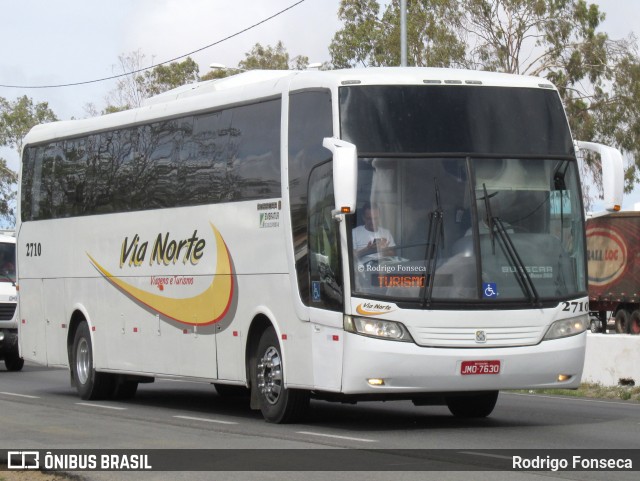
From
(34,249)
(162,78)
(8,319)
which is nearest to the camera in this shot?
(34,249)

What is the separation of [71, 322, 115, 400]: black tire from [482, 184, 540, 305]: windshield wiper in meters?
7.62

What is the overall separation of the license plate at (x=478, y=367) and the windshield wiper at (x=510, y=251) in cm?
75

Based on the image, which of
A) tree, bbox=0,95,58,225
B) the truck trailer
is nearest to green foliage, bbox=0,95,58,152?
tree, bbox=0,95,58,225

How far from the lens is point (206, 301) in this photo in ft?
54.0

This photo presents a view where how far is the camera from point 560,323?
45.3ft

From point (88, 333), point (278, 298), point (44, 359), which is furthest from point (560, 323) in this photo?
point (44, 359)

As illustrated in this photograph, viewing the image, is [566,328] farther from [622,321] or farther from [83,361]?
[622,321]

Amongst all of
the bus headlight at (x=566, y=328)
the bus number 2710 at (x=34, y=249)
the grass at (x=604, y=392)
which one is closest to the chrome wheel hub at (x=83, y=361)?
the bus number 2710 at (x=34, y=249)

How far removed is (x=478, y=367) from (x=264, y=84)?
4.13 m

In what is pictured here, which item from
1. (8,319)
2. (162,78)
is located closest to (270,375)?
(8,319)

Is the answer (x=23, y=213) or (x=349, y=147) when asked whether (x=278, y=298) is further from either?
(x=23, y=213)

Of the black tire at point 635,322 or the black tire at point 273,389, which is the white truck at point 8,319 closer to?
the black tire at point 273,389

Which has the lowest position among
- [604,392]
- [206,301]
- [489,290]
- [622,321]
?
[622,321]

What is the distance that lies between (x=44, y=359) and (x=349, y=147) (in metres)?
9.53
